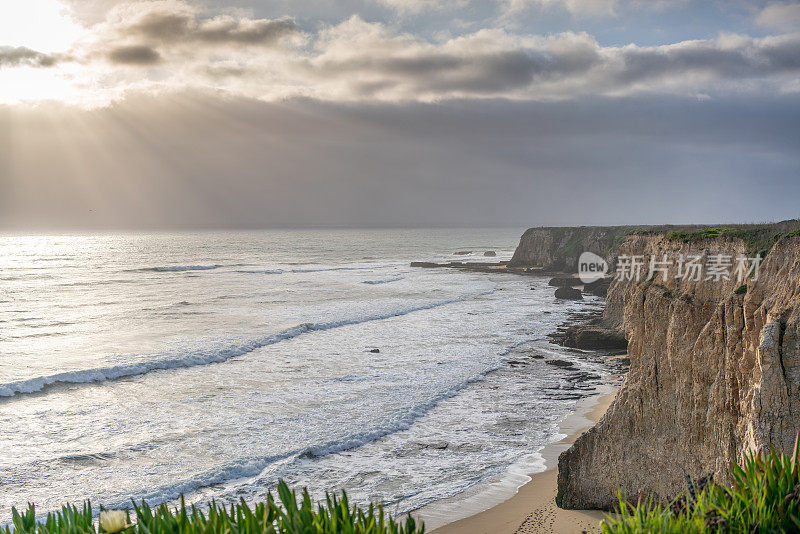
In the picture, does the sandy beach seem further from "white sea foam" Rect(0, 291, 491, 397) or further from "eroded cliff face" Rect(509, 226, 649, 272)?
"eroded cliff face" Rect(509, 226, 649, 272)

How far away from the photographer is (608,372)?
26.1m

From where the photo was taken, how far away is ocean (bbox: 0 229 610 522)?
1496 cm

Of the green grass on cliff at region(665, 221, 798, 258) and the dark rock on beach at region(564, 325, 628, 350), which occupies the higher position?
the green grass on cliff at region(665, 221, 798, 258)

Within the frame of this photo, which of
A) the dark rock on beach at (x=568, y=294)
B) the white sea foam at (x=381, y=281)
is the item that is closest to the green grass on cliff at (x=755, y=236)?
the dark rock on beach at (x=568, y=294)

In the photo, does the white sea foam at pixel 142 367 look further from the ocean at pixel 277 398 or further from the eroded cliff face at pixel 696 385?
the eroded cliff face at pixel 696 385

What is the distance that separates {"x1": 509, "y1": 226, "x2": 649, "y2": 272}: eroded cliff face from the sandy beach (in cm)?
5910

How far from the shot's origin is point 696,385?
35.1 ft

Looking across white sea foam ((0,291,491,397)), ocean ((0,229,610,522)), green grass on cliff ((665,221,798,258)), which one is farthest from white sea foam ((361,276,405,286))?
green grass on cliff ((665,221,798,258))

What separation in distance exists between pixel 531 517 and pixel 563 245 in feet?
242

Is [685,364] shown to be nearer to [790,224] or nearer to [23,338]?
[790,224]

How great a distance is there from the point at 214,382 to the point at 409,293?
35.5 m

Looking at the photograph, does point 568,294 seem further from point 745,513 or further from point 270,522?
point 270,522

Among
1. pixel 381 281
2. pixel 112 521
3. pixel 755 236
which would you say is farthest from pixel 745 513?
pixel 381 281

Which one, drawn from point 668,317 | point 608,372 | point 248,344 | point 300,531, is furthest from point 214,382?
point 300,531
